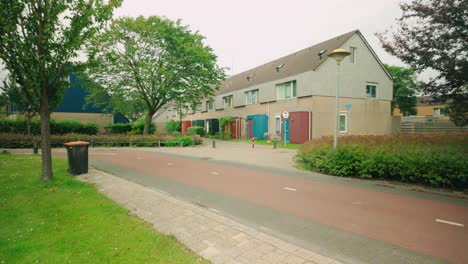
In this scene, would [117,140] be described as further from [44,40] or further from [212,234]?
[212,234]

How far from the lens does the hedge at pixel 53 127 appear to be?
21219 mm

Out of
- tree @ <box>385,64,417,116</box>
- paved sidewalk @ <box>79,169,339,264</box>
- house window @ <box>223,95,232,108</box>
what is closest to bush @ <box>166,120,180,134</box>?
house window @ <box>223,95,232,108</box>

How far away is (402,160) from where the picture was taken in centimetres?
776

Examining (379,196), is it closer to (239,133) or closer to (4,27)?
(4,27)

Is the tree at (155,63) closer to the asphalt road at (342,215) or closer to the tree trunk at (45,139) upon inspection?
the tree trunk at (45,139)

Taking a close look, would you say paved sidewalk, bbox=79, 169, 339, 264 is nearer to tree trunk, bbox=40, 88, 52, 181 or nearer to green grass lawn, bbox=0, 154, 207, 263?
green grass lawn, bbox=0, 154, 207, 263

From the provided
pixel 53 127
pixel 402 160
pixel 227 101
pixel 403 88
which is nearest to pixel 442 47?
pixel 402 160

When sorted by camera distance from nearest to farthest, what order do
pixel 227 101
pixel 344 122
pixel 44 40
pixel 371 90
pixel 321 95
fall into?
pixel 44 40
pixel 321 95
pixel 344 122
pixel 371 90
pixel 227 101

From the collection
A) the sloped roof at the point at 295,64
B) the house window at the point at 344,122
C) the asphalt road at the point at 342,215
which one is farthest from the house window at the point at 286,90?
the asphalt road at the point at 342,215

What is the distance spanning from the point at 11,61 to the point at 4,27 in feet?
3.23

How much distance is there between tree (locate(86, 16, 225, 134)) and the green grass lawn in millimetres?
17923

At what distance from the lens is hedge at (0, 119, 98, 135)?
835 inches

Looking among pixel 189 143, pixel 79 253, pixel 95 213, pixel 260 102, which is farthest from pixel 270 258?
pixel 260 102

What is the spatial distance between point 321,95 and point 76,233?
23.2 meters
